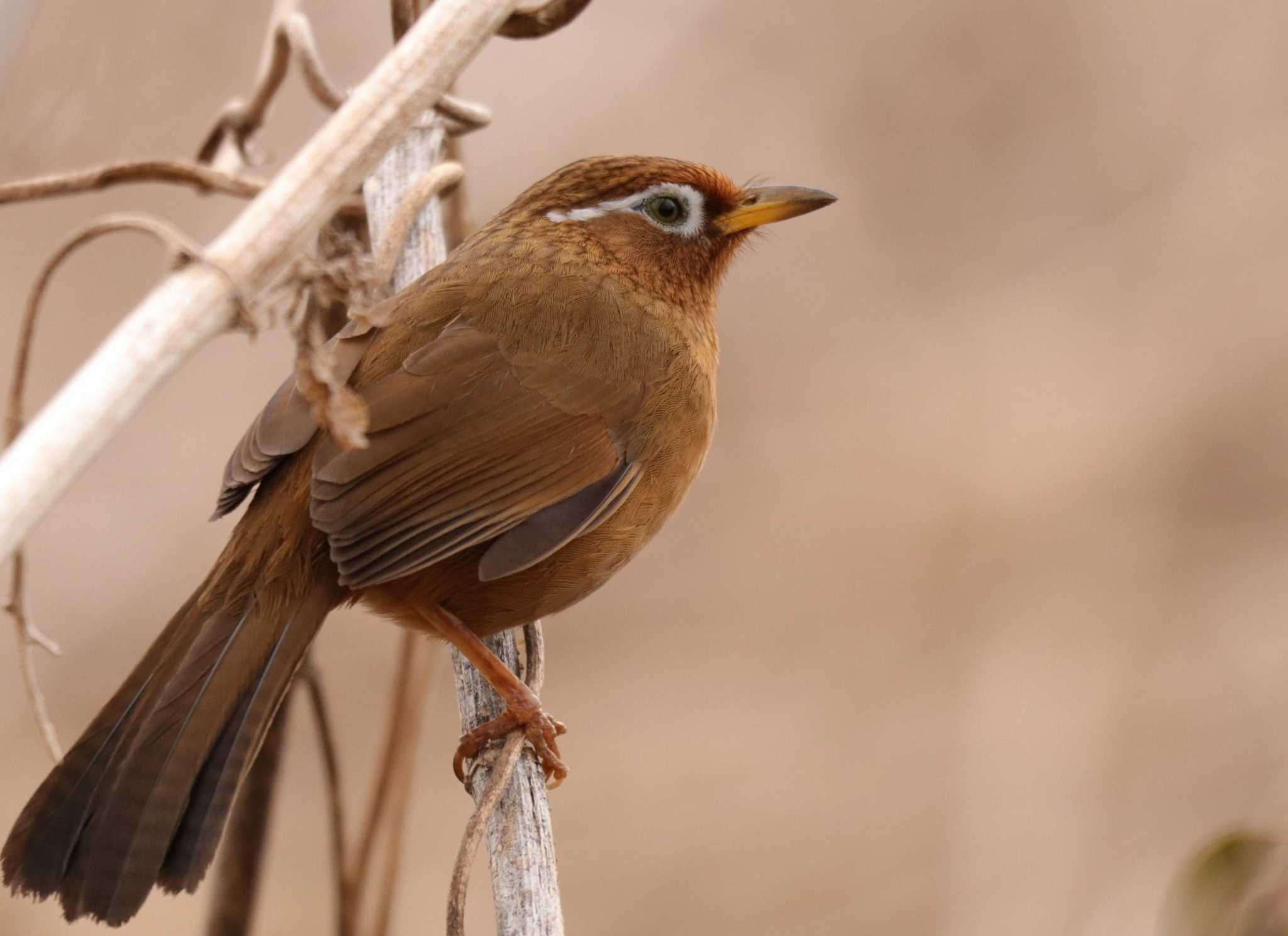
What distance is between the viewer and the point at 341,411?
187 cm

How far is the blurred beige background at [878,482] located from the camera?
5.32 metres

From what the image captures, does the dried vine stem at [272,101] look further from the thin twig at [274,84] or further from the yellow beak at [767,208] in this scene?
the yellow beak at [767,208]

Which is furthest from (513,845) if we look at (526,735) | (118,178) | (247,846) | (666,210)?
(666,210)

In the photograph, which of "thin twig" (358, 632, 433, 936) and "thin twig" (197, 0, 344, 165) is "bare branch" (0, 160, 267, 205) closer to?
"thin twig" (197, 0, 344, 165)

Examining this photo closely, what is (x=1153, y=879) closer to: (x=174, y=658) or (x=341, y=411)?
(x=174, y=658)

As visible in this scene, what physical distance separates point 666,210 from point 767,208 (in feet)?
0.83

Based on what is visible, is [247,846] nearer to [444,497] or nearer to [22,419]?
[444,497]

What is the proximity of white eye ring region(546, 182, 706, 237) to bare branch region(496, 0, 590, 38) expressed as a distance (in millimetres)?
647

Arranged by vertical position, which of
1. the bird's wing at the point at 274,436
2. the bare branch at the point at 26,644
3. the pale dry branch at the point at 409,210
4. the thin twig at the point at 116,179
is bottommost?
the bare branch at the point at 26,644

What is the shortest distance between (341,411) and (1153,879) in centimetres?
370

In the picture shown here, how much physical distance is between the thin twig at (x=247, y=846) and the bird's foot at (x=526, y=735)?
402 mm

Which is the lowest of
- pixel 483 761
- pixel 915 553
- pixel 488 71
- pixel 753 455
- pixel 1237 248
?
pixel 483 761

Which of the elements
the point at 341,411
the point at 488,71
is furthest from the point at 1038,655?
the point at 341,411

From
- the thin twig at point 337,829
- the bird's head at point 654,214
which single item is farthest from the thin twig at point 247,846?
the bird's head at point 654,214
